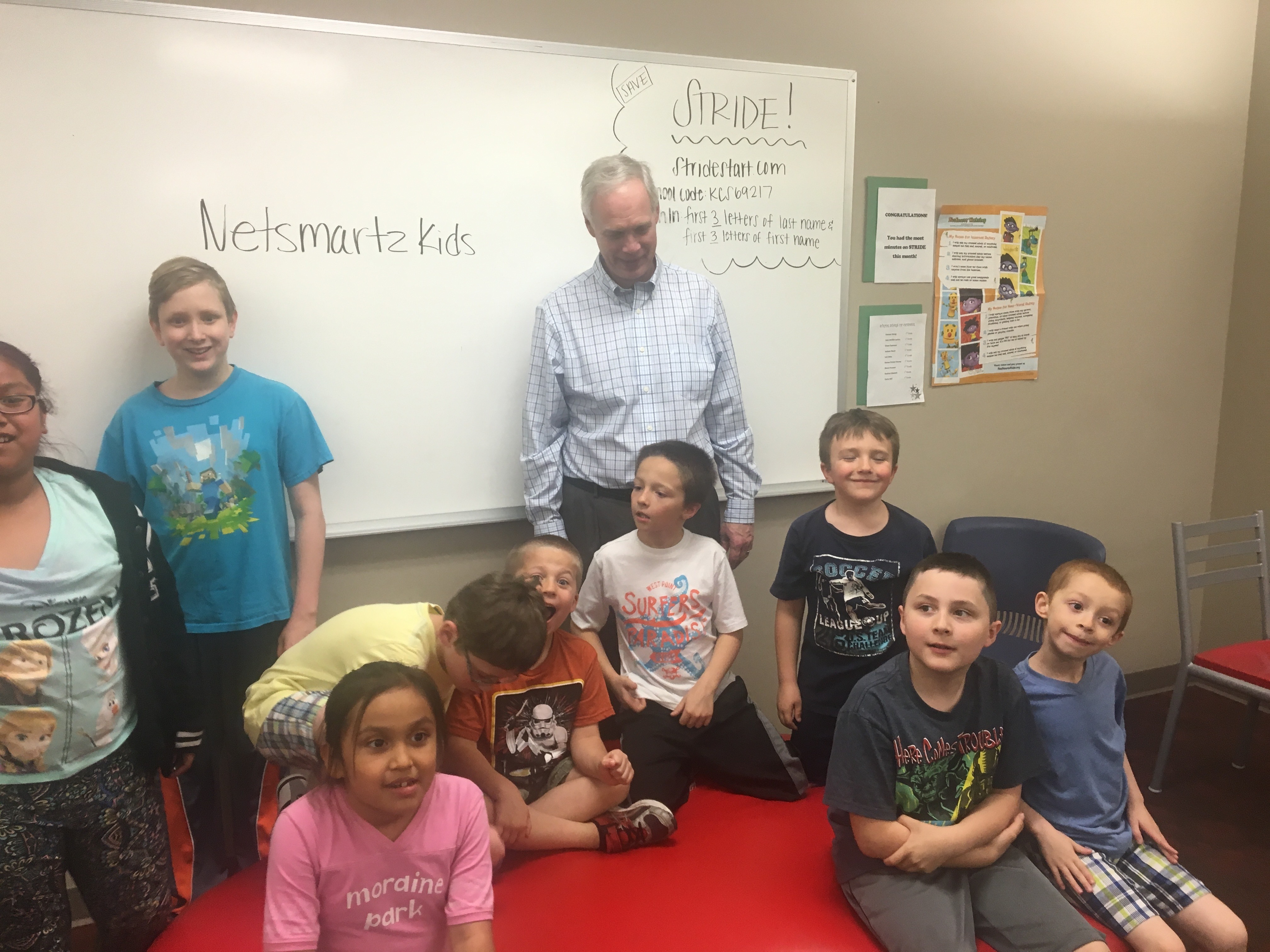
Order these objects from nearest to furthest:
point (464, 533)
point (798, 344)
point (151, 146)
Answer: point (151, 146) → point (464, 533) → point (798, 344)

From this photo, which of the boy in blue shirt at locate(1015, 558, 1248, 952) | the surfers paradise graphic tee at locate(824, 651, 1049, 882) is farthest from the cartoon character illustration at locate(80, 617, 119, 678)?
the boy in blue shirt at locate(1015, 558, 1248, 952)

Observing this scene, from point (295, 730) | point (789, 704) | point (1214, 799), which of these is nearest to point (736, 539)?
point (789, 704)

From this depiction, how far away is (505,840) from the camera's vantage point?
1.63 metres

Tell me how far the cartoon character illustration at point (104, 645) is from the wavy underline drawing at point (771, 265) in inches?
68.2

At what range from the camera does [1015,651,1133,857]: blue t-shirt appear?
158 centimetres

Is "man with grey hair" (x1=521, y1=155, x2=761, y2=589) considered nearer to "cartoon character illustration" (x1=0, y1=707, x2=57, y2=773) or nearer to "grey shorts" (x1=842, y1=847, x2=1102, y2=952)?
"grey shorts" (x1=842, y1=847, x2=1102, y2=952)

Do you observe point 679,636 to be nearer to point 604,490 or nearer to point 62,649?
point 604,490

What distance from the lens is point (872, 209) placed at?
8.57 feet

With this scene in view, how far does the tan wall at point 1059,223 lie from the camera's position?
2.34 meters

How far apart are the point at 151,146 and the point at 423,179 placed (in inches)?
23.7

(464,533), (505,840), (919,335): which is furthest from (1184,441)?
(505,840)

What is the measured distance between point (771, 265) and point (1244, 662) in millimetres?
1805

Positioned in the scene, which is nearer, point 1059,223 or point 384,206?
point 384,206

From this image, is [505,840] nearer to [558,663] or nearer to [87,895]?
[558,663]
